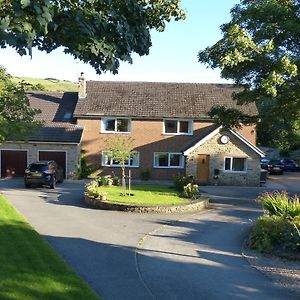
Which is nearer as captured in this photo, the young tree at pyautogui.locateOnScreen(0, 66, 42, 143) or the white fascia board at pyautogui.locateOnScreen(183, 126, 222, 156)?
the young tree at pyautogui.locateOnScreen(0, 66, 42, 143)

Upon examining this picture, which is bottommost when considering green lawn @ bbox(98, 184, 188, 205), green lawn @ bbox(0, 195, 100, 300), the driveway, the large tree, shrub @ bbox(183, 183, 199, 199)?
the driveway

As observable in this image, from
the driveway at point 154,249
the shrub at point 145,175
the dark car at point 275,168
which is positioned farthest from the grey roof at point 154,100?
the driveway at point 154,249

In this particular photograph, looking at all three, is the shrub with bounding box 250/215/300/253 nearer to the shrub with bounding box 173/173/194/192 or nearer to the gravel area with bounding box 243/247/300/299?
the gravel area with bounding box 243/247/300/299

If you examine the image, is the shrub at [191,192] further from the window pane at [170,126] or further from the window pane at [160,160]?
the window pane at [170,126]

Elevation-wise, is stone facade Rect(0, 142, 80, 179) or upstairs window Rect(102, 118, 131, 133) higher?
upstairs window Rect(102, 118, 131, 133)

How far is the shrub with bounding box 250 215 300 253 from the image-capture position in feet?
40.8


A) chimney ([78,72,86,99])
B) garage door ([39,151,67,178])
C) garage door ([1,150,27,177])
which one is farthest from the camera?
chimney ([78,72,86,99])

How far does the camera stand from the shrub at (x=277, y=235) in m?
12.4

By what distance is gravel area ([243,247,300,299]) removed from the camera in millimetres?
9984

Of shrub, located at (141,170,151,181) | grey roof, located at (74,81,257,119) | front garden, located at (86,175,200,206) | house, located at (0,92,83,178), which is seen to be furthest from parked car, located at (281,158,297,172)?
front garden, located at (86,175,200,206)

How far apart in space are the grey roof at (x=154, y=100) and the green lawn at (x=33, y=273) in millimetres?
24336

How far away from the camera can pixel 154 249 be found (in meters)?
12.8

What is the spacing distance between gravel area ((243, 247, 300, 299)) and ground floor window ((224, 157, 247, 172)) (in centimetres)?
2085

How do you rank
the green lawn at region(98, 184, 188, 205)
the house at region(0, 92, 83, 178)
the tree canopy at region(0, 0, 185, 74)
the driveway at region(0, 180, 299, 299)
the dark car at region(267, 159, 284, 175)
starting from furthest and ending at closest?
1. the dark car at region(267, 159, 284, 175)
2. the house at region(0, 92, 83, 178)
3. the green lawn at region(98, 184, 188, 205)
4. the driveway at region(0, 180, 299, 299)
5. the tree canopy at region(0, 0, 185, 74)
